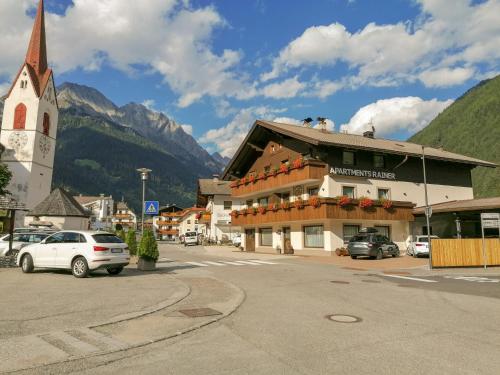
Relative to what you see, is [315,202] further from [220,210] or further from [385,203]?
[220,210]

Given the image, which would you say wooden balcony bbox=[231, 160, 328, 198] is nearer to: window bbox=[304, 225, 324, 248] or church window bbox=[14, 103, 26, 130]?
window bbox=[304, 225, 324, 248]

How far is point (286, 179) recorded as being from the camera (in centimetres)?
3216

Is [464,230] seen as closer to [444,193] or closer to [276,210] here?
[444,193]

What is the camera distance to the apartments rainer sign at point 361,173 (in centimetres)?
3009

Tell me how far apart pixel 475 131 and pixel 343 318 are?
12526cm

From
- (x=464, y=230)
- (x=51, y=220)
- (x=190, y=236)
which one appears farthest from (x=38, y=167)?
(x=464, y=230)

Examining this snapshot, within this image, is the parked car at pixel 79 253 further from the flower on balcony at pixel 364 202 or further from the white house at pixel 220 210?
the white house at pixel 220 210

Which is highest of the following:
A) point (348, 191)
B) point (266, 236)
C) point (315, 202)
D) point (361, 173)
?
point (361, 173)

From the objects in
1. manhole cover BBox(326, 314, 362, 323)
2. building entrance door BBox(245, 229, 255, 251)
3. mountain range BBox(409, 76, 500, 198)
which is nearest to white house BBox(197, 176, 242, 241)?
building entrance door BBox(245, 229, 255, 251)

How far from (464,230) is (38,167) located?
6410 cm

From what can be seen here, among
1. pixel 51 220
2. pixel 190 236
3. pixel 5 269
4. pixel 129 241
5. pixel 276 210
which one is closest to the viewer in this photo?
pixel 5 269

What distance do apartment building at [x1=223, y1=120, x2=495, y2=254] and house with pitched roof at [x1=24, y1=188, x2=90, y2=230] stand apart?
928 inches

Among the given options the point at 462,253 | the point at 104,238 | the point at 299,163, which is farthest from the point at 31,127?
the point at 462,253

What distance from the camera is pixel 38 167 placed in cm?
6869
